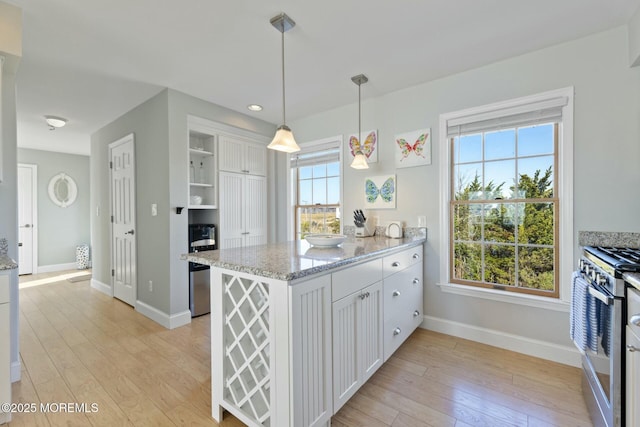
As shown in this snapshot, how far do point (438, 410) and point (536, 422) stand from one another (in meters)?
0.52

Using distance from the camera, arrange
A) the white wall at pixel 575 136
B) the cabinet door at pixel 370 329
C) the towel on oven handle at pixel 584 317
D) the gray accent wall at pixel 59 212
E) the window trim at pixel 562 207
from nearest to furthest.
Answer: the towel on oven handle at pixel 584 317
the cabinet door at pixel 370 329
the white wall at pixel 575 136
the window trim at pixel 562 207
the gray accent wall at pixel 59 212

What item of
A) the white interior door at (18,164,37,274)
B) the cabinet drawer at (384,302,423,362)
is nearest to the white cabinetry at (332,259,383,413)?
the cabinet drawer at (384,302,423,362)

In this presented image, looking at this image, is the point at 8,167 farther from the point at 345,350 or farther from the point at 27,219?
the point at 27,219

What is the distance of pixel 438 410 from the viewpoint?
5.42 ft

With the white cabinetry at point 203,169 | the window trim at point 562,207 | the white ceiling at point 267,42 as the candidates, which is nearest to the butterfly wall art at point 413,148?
the window trim at point 562,207

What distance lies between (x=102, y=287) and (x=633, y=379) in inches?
214

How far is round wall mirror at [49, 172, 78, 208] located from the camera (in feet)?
18.3

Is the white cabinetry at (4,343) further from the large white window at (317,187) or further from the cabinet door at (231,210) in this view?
the large white window at (317,187)

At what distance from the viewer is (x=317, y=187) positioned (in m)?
3.78

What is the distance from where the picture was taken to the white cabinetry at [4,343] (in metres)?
1.51

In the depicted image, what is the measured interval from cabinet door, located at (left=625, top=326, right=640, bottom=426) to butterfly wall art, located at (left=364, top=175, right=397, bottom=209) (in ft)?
6.50

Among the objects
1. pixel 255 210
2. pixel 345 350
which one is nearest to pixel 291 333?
pixel 345 350

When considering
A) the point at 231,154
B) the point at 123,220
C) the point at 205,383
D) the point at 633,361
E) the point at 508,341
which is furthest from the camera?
the point at 123,220

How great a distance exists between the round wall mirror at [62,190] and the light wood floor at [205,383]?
12.8 ft
